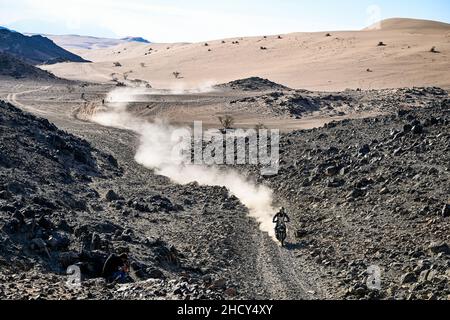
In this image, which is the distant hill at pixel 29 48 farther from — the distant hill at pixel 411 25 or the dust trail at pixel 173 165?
the dust trail at pixel 173 165

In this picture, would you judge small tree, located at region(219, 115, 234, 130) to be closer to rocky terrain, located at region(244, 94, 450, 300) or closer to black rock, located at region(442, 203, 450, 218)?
rocky terrain, located at region(244, 94, 450, 300)

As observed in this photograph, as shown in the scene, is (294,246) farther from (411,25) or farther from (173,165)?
(411,25)

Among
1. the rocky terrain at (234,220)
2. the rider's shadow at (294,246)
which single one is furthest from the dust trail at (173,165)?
the rider's shadow at (294,246)

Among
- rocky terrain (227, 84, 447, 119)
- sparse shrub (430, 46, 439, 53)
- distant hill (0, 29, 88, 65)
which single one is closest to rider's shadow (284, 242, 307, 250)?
rocky terrain (227, 84, 447, 119)

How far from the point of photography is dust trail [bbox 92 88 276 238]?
22141 mm

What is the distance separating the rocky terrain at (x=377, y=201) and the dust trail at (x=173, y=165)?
875 millimetres

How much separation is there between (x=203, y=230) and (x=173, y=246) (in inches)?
95.7

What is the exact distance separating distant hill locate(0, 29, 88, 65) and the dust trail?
231 ft

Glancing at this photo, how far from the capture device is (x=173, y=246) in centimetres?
1548

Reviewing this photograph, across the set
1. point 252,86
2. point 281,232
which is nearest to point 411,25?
point 252,86

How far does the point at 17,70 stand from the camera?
71500 millimetres

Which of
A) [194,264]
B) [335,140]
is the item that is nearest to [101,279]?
[194,264]

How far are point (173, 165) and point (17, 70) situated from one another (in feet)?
160

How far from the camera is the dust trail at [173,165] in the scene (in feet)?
72.6
